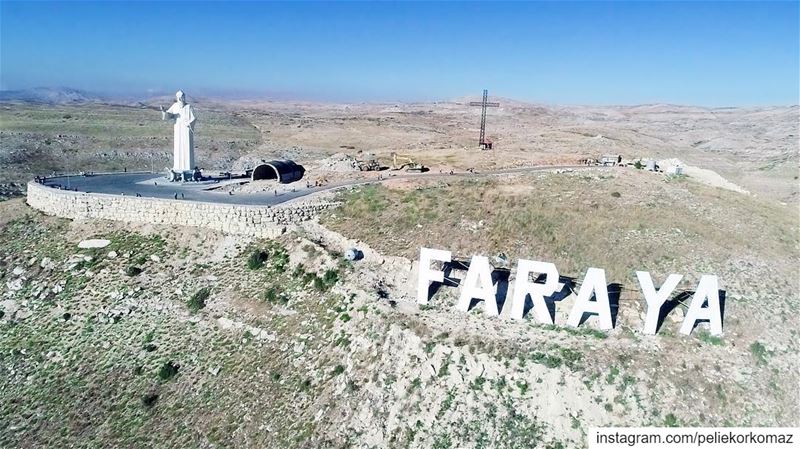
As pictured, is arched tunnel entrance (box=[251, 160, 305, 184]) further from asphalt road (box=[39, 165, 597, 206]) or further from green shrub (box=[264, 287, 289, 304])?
green shrub (box=[264, 287, 289, 304])

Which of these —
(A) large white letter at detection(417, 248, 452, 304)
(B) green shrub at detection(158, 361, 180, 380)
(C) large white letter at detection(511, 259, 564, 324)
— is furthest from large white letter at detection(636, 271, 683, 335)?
(B) green shrub at detection(158, 361, 180, 380)

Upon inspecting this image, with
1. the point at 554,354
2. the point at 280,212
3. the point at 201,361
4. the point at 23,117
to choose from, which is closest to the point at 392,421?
Answer: the point at 554,354

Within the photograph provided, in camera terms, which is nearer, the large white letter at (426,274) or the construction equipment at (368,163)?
the large white letter at (426,274)

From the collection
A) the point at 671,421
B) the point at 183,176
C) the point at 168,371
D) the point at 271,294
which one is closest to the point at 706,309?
the point at 671,421

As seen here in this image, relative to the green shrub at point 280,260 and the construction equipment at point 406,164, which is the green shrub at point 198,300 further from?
the construction equipment at point 406,164

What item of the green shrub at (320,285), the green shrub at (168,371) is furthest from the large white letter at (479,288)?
the green shrub at (168,371)

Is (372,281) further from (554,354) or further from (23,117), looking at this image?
(23,117)
